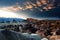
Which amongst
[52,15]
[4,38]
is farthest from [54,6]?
[4,38]

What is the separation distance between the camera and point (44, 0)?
10.6 feet

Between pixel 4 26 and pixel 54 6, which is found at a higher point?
pixel 54 6

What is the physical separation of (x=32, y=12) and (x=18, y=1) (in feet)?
1.11

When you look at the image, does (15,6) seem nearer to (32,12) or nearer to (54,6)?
(32,12)

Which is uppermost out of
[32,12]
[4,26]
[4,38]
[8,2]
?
[8,2]

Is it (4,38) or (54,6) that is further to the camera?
(54,6)

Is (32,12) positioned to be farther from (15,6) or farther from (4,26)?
(4,26)

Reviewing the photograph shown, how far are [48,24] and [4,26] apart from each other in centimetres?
84

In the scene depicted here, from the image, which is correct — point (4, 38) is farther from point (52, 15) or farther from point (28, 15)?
point (52, 15)

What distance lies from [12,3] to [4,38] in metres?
0.68

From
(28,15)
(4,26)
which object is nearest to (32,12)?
(28,15)

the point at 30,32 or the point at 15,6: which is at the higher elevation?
the point at 15,6

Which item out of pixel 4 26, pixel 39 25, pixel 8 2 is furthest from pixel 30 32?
pixel 8 2

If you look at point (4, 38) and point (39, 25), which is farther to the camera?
point (39, 25)
